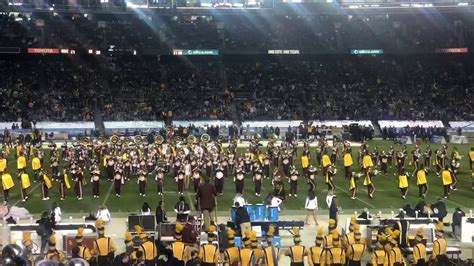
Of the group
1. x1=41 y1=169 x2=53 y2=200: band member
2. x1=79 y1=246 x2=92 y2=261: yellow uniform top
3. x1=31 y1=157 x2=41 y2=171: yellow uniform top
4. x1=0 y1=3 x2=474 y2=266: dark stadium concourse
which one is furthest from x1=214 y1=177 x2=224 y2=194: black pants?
x1=79 y1=246 x2=92 y2=261: yellow uniform top

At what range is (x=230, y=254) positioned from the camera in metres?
10.4

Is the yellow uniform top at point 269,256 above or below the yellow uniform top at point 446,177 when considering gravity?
below

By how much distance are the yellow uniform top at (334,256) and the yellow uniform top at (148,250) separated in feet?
9.74

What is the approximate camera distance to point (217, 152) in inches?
952

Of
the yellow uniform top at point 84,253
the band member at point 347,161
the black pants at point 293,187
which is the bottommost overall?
the black pants at point 293,187

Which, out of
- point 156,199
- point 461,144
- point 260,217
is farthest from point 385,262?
point 461,144

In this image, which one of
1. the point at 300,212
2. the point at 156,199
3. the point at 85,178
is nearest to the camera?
the point at 300,212

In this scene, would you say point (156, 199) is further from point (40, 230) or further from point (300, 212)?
point (40, 230)

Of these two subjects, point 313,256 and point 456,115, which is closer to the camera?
point 313,256

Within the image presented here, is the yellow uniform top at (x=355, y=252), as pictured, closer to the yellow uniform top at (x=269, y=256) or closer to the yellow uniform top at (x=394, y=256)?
the yellow uniform top at (x=394, y=256)

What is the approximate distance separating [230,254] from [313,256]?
145 cm

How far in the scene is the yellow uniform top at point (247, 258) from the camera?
10344 millimetres

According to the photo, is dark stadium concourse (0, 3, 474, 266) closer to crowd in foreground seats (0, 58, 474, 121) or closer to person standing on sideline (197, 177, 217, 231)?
person standing on sideline (197, 177, 217, 231)

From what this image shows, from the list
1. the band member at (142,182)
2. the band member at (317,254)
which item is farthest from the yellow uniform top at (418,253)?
the band member at (142,182)
